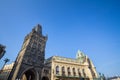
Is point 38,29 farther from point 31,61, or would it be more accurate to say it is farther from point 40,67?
point 40,67

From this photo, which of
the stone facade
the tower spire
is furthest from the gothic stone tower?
the stone facade

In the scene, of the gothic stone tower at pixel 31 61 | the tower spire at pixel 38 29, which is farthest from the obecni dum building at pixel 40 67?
the tower spire at pixel 38 29

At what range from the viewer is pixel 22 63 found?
32656mm

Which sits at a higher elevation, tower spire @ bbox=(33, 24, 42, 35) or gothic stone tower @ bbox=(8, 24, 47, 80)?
tower spire @ bbox=(33, 24, 42, 35)

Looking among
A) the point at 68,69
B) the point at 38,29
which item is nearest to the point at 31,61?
the point at 68,69

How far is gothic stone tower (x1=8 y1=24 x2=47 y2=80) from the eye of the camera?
31.7m

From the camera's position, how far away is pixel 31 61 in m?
35.5

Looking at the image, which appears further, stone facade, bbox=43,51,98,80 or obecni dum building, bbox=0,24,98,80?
stone facade, bbox=43,51,98,80

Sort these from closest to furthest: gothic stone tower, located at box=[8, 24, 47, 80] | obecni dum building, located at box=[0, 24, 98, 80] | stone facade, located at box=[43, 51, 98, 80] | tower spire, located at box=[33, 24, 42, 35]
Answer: gothic stone tower, located at box=[8, 24, 47, 80] → obecni dum building, located at box=[0, 24, 98, 80] → stone facade, located at box=[43, 51, 98, 80] → tower spire, located at box=[33, 24, 42, 35]

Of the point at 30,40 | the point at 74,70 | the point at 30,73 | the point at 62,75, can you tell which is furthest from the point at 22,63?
the point at 74,70

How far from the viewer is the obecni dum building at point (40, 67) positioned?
33438 millimetres

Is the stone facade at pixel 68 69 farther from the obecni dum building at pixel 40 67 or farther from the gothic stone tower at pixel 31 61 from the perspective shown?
the gothic stone tower at pixel 31 61

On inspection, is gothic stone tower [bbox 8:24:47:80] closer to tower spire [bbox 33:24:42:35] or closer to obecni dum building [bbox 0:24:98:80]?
obecni dum building [bbox 0:24:98:80]

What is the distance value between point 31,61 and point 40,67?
4.55 m
